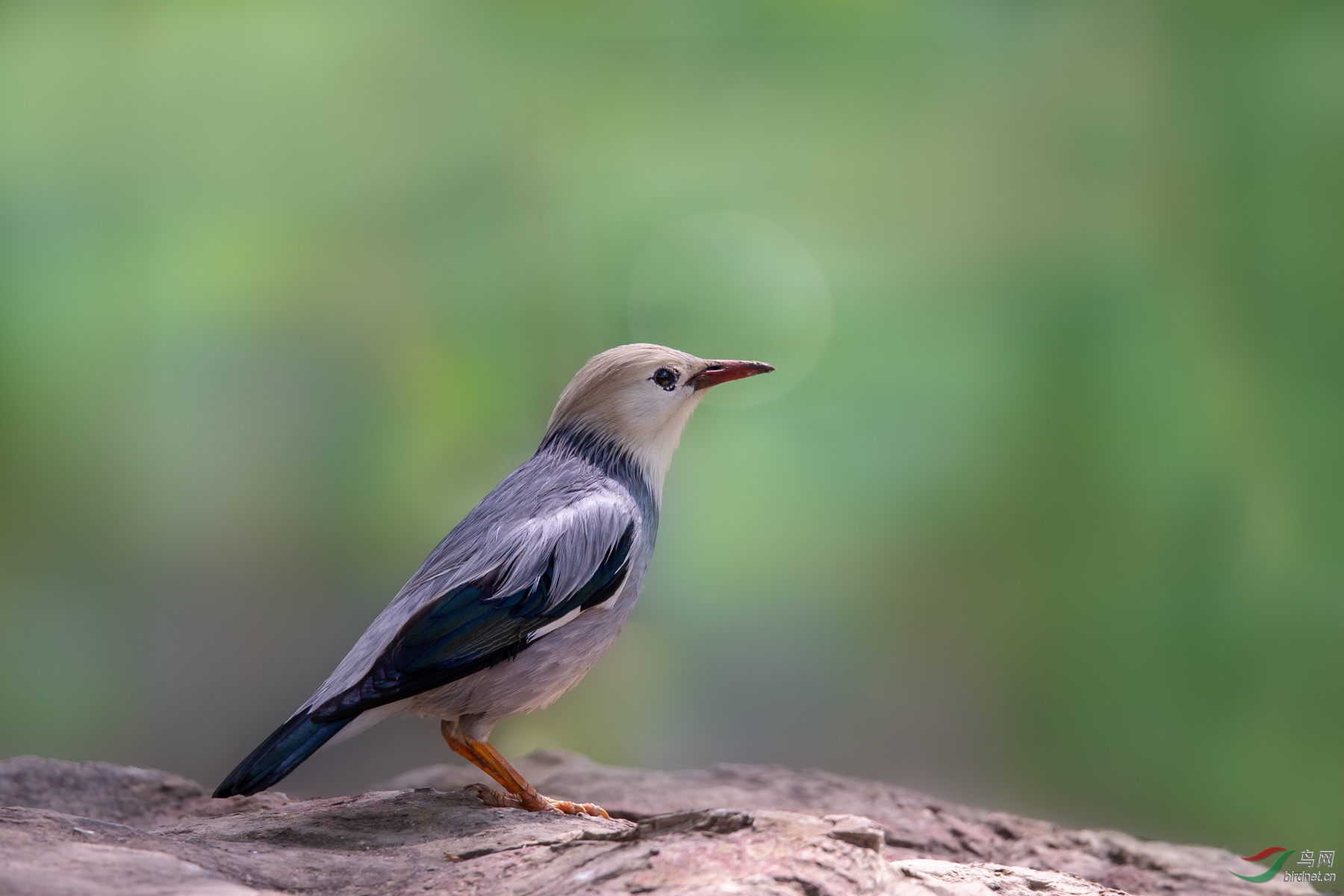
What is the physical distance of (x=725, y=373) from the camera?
146 inches

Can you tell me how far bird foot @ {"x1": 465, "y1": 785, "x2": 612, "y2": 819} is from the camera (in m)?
3.20

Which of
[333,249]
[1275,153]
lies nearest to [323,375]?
[333,249]

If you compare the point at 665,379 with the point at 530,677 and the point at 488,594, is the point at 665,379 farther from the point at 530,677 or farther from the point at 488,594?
the point at 530,677

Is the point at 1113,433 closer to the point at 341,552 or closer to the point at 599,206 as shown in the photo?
the point at 599,206

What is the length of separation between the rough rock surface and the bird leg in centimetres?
8

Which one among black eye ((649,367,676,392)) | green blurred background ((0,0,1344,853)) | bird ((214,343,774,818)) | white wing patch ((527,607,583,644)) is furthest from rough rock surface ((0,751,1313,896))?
black eye ((649,367,676,392))

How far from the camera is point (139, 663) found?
4.96 m

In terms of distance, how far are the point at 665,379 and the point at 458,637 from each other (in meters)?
1.27

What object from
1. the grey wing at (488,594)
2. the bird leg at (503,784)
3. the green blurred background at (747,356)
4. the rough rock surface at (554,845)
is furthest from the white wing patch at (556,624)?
the green blurred background at (747,356)

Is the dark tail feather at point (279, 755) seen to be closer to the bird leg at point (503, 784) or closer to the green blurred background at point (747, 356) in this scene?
the bird leg at point (503, 784)

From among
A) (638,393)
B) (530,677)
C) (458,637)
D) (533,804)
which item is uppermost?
(638,393)

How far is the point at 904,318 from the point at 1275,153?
2.15 meters

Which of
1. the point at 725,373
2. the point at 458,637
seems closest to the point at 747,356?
the point at 725,373

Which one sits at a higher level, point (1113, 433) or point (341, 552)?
point (1113, 433)
